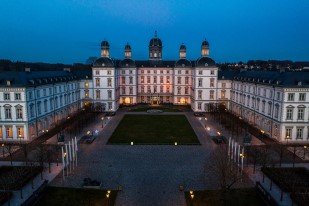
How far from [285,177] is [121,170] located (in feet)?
58.2

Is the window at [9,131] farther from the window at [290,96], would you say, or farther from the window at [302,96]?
the window at [302,96]

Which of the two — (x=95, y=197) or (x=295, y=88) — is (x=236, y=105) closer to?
(x=295, y=88)

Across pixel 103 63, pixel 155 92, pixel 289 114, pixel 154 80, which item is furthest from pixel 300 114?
pixel 154 80

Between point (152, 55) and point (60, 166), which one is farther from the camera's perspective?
point (152, 55)

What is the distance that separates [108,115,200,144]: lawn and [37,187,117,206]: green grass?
16.3 metres

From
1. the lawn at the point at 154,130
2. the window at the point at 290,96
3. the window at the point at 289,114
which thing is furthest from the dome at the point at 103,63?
the window at the point at 289,114

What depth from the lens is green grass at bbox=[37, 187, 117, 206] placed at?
23.5m

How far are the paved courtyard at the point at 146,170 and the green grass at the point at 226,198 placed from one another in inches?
45.6

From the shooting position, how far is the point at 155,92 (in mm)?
82562

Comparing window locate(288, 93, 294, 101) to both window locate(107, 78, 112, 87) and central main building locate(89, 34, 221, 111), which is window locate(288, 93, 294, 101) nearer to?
central main building locate(89, 34, 221, 111)

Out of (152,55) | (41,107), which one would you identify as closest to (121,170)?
(41,107)

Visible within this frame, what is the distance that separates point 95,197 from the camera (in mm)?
24625

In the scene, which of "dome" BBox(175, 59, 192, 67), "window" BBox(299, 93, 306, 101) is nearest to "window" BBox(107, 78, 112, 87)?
"dome" BBox(175, 59, 192, 67)

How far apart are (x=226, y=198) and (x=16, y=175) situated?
69.9 ft
